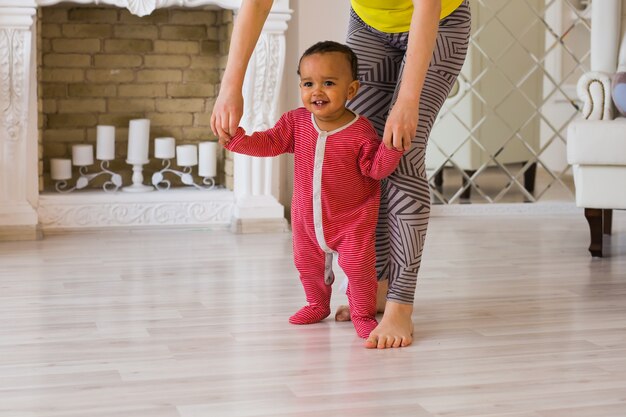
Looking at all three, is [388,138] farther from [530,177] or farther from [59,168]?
[530,177]

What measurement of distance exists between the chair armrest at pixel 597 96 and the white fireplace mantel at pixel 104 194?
42.1 inches

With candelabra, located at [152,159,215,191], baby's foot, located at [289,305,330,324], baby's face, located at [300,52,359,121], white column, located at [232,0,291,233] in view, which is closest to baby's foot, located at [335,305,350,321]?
baby's foot, located at [289,305,330,324]

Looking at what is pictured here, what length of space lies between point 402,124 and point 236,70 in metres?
0.36

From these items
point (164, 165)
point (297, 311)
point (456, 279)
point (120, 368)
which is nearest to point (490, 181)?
point (164, 165)

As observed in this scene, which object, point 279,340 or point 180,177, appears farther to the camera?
point 180,177

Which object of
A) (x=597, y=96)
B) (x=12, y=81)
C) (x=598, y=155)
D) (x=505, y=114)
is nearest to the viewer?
(x=598, y=155)

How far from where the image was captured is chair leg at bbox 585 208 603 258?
117 inches

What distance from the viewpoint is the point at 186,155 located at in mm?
3729

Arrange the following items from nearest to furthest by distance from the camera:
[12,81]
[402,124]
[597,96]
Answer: [402,124] → [597,96] → [12,81]

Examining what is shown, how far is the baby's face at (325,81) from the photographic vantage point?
1895 millimetres

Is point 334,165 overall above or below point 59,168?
above

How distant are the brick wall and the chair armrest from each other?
4.40ft

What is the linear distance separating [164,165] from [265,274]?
50.0 inches

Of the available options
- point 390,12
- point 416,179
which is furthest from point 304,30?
point 416,179
